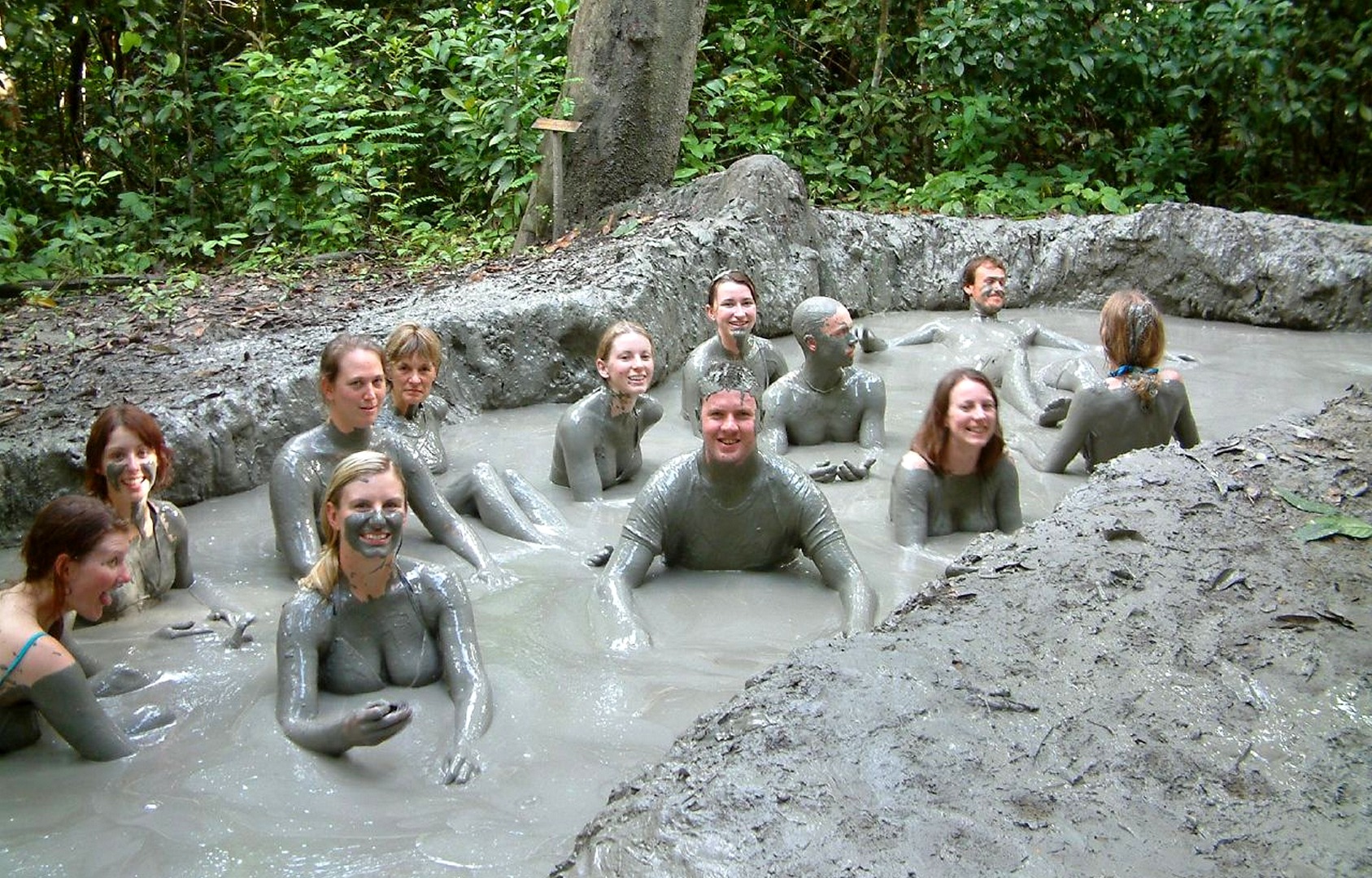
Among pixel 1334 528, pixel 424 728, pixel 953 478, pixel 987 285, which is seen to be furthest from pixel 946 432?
pixel 987 285

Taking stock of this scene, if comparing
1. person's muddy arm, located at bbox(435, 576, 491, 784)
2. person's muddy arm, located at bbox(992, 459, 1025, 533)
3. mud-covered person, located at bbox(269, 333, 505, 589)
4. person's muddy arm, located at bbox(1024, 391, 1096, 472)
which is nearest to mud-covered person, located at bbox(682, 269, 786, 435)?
person's muddy arm, located at bbox(1024, 391, 1096, 472)

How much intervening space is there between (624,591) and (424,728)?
4.08 feet

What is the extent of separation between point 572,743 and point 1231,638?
1.97 meters

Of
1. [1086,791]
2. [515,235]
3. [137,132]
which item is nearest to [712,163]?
[515,235]

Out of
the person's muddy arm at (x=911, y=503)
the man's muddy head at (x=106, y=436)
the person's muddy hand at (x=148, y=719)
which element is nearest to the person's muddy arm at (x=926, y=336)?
the person's muddy arm at (x=911, y=503)

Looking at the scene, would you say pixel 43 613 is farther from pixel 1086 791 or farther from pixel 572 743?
pixel 1086 791

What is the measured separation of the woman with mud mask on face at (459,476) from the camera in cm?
611

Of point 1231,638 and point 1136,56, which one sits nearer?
point 1231,638

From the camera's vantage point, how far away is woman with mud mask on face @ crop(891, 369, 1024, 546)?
5.65 metres

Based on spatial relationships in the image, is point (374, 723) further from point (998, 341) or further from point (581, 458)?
point (998, 341)

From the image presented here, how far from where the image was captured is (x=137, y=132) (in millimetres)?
13008

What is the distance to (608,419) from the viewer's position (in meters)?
6.56

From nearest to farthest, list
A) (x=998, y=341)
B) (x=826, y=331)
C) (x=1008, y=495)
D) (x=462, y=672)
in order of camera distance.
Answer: (x=462, y=672) < (x=1008, y=495) < (x=826, y=331) < (x=998, y=341)

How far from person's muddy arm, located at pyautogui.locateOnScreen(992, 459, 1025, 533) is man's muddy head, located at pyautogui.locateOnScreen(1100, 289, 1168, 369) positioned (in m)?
1.31
